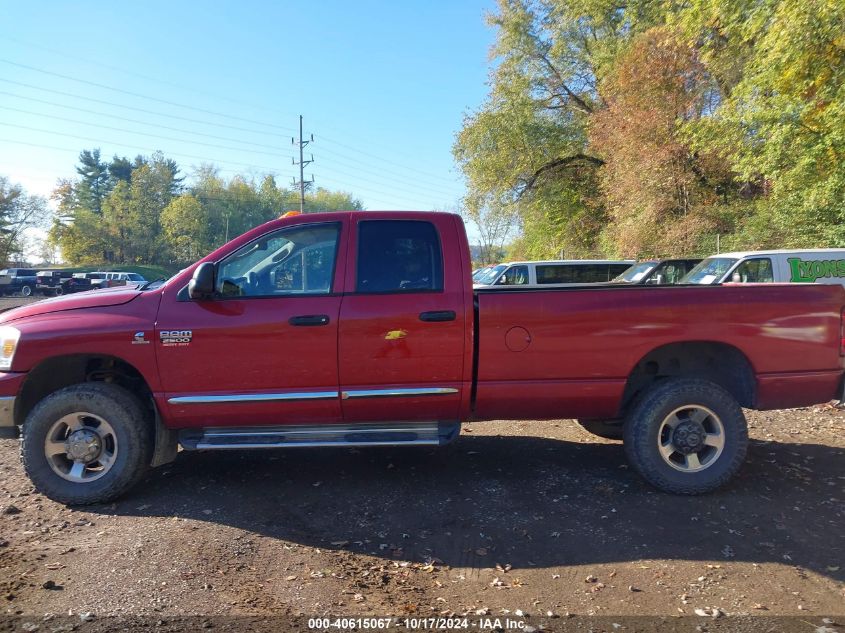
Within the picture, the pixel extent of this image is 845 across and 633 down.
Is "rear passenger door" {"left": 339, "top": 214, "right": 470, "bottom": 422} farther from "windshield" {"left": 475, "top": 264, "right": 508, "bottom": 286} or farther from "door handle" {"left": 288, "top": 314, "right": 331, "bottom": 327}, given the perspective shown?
"windshield" {"left": 475, "top": 264, "right": 508, "bottom": 286}

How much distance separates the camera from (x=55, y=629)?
9.55 feet

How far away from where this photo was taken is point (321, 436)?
14.8ft

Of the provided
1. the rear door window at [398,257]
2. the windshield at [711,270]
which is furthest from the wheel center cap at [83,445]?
the windshield at [711,270]

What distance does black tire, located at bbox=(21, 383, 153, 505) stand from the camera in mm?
4379

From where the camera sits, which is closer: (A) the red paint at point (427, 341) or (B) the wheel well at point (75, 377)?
(A) the red paint at point (427, 341)

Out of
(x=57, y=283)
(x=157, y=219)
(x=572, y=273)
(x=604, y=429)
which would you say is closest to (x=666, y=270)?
(x=572, y=273)

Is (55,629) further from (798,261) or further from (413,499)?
(798,261)

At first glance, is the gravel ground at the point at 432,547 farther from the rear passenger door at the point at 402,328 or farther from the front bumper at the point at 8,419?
the rear passenger door at the point at 402,328

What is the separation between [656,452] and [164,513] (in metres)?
3.52

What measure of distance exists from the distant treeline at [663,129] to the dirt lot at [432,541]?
1015 cm

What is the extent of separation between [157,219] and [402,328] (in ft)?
229

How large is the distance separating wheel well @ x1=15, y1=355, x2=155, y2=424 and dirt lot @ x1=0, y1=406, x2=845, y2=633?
0.72 meters

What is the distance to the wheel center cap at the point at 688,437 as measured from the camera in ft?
14.9

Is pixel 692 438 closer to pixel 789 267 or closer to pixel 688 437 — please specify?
pixel 688 437
